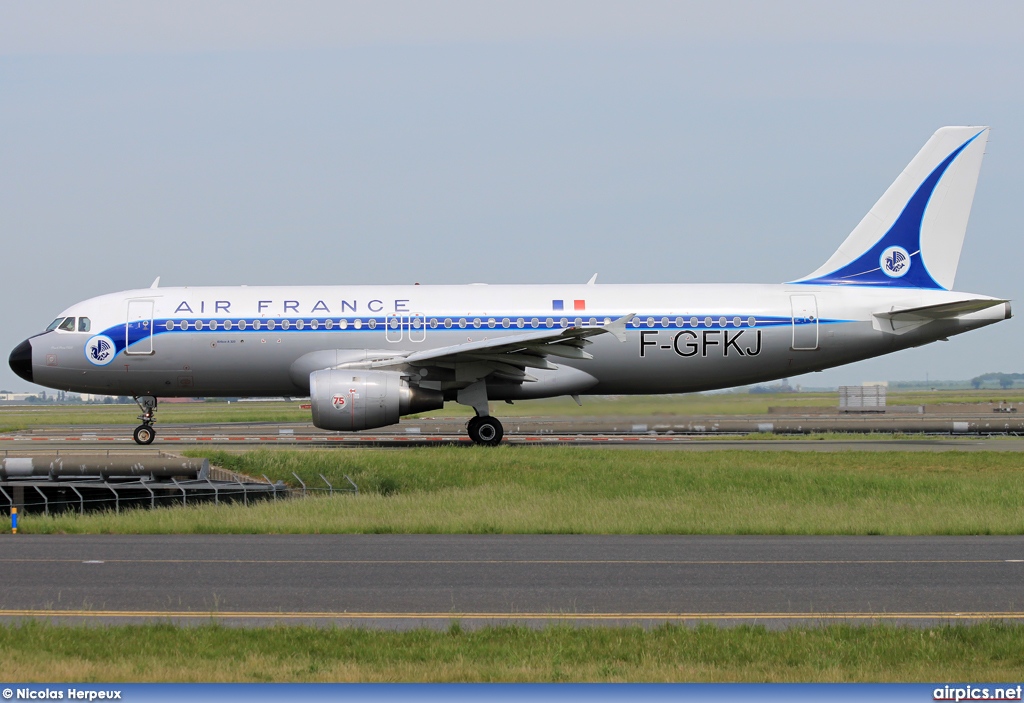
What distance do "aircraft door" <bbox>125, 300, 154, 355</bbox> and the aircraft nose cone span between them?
2.88 m

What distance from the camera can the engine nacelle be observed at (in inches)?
989

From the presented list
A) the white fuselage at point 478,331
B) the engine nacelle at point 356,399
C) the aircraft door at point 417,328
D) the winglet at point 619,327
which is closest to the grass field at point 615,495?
the engine nacelle at point 356,399

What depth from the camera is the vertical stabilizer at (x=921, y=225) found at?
97.3 feet

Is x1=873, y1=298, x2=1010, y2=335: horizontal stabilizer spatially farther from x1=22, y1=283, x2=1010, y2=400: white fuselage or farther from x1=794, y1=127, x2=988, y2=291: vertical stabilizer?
x1=794, y1=127, x2=988, y2=291: vertical stabilizer

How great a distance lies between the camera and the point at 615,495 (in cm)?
1984

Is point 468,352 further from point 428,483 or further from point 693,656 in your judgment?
point 693,656

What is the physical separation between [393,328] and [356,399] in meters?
3.19

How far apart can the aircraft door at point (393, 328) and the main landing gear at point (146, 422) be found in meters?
6.92

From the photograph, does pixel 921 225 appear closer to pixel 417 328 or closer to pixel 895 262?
pixel 895 262

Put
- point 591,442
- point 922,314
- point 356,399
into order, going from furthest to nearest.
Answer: point 591,442
point 922,314
point 356,399

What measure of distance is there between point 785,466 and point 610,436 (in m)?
12.2

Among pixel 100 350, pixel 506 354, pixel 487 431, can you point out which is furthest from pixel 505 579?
pixel 100 350

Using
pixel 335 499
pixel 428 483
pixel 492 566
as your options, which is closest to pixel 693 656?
pixel 492 566

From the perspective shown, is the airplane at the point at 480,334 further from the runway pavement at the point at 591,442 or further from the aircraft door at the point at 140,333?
the runway pavement at the point at 591,442
